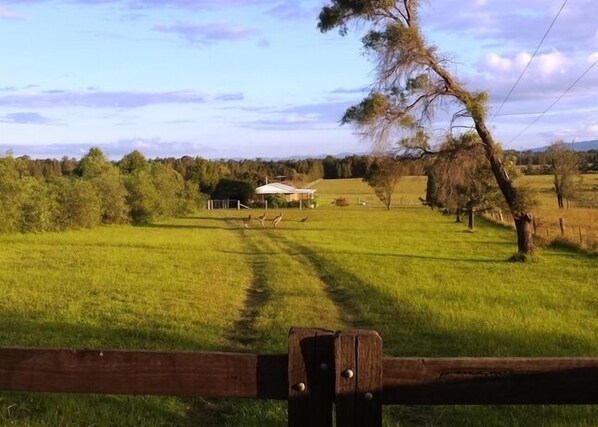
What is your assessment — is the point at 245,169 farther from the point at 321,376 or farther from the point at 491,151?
the point at 321,376

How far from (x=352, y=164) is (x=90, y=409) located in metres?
160

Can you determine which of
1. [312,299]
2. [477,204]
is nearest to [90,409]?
[312,299]

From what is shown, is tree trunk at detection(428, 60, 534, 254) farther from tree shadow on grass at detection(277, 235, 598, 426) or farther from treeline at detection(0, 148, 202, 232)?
treeline at detection(0, 148, 202, 232)

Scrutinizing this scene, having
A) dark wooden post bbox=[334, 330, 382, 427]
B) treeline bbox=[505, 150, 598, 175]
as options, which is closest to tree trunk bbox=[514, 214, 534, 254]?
treeline bbox=[505, 150, 598, 175]

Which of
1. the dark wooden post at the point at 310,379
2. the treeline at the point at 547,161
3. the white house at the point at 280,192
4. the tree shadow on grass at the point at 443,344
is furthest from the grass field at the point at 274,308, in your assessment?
the white house at the point at 280,192

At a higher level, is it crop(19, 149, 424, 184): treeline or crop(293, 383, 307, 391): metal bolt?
crop(19, 149, 424, 184): treeline

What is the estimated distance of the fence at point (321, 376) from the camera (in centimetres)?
270

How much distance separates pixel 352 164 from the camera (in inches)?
6496

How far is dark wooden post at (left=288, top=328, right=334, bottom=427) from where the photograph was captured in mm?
2709

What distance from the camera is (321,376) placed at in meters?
2.72

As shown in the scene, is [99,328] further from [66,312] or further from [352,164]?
[352,164]

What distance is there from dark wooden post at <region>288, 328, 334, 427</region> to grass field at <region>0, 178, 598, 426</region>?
3165 millimetres

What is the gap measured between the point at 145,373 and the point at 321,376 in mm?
738

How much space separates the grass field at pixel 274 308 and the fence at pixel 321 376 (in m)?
2.92
